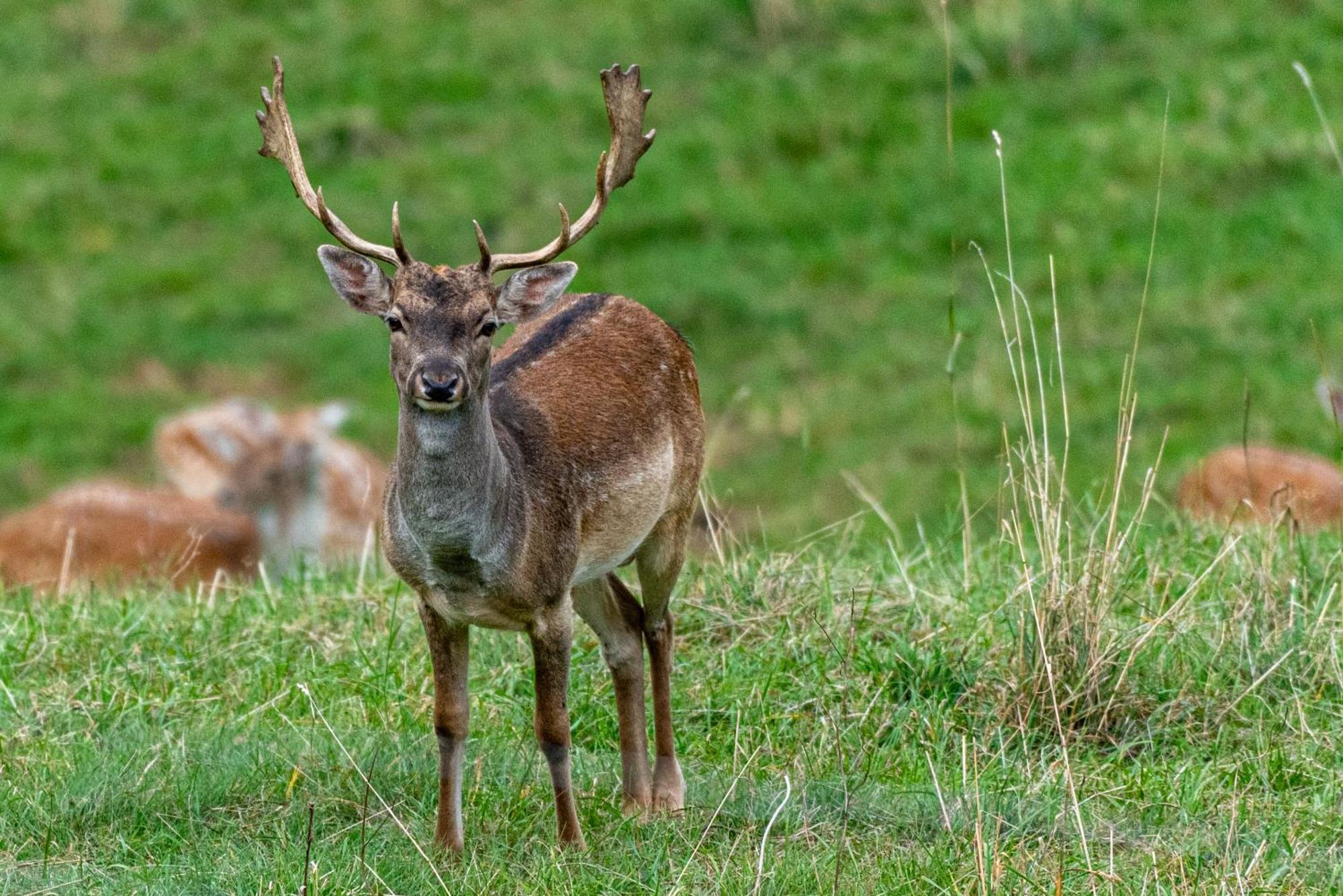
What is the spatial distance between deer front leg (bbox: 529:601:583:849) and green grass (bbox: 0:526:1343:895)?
0.37ft

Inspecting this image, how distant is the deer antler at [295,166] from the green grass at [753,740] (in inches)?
47.9

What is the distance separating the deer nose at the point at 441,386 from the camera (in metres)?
4.27

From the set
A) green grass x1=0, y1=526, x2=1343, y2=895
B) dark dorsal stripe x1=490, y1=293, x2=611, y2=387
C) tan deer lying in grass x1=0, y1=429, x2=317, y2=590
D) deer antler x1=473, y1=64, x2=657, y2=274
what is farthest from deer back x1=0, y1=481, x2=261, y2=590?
deer antler x1=473, y1=64, x2=657, y2=274

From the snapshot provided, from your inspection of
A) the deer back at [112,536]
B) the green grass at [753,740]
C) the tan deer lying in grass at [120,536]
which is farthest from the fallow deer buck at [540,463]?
the deer back at [112,536]

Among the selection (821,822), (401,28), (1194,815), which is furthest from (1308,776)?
(401,28)

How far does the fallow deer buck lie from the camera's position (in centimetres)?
448

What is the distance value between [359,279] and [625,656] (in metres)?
1.35

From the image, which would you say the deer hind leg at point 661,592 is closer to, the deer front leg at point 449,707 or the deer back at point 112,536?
the deer front leg at point 449,707

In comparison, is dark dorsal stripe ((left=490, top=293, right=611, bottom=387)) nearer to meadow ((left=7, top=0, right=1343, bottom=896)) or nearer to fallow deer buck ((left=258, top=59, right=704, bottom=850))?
fallow deer buck ((left=258, top=59, right=704, bottom=850))

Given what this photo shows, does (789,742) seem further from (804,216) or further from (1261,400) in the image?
(804,216)

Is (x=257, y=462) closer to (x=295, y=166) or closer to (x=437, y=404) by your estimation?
(x=295, y=166)

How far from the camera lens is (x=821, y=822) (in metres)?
4.72

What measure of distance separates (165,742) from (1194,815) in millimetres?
2679

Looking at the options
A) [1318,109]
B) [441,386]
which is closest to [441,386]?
[441,386]
